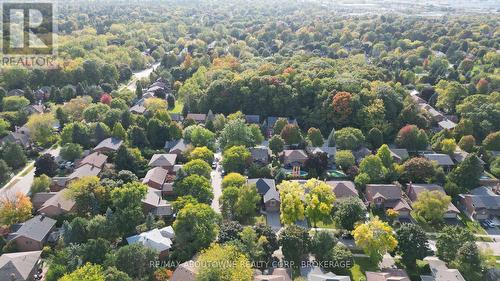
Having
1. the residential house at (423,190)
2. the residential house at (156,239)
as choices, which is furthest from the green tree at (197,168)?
the residential house at (423,190)

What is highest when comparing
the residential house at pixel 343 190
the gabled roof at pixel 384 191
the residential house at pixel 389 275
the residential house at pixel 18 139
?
the gabled roof at pixel 384 191

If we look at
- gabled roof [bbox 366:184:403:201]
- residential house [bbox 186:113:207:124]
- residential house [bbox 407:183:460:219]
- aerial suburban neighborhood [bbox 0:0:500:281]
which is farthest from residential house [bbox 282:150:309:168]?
residential house [bbox 186:113:207:124]

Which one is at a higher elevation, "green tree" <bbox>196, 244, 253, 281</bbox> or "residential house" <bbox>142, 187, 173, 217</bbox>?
"green tree" <bbox>196, 244, 253, 281</bbox>

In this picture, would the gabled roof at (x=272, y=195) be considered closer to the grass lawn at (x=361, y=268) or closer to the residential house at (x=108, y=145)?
the grass lawn at (x=361, y=268)

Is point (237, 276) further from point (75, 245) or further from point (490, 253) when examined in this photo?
point (490, 253)

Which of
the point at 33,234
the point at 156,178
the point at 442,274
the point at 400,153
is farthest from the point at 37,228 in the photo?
the point at 400,153

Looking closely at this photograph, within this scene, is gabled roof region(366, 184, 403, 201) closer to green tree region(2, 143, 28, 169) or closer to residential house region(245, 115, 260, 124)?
→ residential house region(245, 115, 260, 124)
